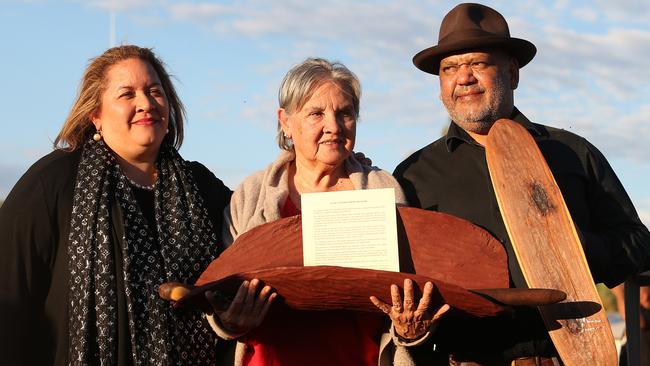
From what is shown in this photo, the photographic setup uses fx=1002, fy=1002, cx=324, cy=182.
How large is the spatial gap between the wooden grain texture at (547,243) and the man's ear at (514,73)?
0.46 m

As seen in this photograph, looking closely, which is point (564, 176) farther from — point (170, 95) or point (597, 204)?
point (170, 95)

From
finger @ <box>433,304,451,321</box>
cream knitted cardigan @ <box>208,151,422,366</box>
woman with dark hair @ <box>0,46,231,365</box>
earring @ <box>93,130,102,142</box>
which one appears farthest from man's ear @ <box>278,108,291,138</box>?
finger @ <box>433,304,451,321</box>

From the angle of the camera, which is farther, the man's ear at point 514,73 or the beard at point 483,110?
the man's ear at point 514,73

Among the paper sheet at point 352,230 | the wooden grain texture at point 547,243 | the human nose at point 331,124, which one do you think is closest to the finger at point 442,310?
the paper sheet at point 352,230

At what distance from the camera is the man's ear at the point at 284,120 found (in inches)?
165

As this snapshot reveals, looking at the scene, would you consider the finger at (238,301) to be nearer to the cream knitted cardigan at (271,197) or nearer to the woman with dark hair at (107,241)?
the cream knitted cardigan at (271,197)

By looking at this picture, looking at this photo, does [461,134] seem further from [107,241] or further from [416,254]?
[107,241]

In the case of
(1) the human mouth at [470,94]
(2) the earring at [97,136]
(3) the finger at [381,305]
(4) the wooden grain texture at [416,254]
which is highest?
(1) the human mouth at [470,94]

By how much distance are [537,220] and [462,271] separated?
0.43 m

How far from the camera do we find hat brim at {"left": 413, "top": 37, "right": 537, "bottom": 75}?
437 cm

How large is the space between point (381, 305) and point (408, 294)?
0.13 m

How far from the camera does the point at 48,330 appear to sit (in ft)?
13.9

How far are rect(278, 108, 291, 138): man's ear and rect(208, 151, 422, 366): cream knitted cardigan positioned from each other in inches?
4.4

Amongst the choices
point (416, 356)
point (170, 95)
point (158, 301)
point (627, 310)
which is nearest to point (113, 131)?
point (170, 95)
